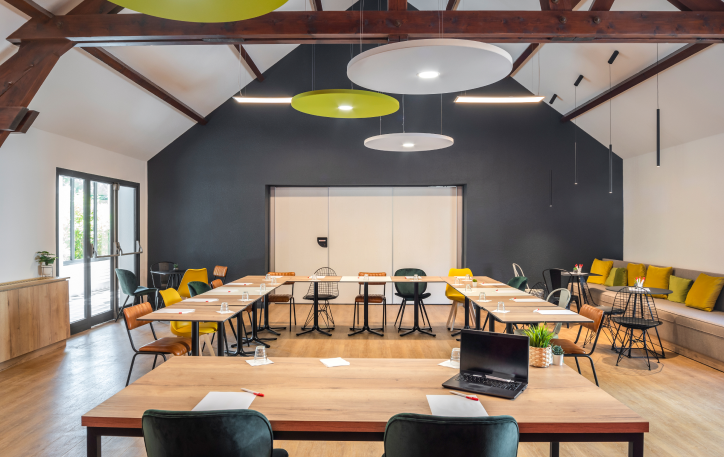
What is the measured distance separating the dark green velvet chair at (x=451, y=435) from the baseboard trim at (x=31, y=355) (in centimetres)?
543

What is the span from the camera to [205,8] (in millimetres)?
1915

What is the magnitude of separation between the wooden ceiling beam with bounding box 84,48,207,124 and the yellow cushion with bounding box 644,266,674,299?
8571 mm

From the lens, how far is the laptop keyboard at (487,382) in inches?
85.2

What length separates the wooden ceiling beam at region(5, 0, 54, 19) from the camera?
428 centimetres

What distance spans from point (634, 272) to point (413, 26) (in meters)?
6.05

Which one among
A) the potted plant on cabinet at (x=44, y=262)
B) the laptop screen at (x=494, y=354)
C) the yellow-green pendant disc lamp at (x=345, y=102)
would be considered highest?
the yellow-green pendant disc lamp at (x=345, y=102)

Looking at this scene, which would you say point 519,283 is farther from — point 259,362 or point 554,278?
point 259,362

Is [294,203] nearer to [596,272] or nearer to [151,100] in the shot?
[151,100]

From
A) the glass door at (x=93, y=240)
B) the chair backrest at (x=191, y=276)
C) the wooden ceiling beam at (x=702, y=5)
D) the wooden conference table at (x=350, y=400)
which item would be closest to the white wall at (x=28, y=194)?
the glass door at (x=93, y=240)

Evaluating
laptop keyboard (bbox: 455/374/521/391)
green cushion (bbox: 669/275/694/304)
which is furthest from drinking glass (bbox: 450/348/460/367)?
green cushion (bbox: 669/275/694/304)

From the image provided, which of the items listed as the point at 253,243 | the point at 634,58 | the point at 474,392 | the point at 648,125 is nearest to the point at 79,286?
the point at 253,243

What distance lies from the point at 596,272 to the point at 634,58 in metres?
4.06

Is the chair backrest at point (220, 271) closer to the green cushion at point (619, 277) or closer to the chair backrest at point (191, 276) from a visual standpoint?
the chair backrest at point (191, 276)

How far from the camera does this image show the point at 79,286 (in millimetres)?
6785
